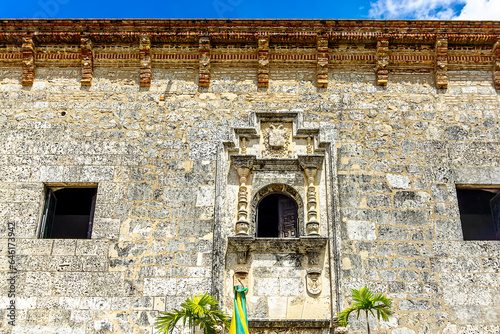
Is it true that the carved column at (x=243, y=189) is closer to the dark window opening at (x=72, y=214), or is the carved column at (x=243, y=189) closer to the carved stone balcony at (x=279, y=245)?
the carved stone balcony at (x=279, y=245)

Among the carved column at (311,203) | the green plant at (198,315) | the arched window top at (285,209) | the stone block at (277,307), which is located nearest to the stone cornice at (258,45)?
the carved column at (311,203)

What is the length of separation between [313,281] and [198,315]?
1683mm

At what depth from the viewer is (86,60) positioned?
8.47m

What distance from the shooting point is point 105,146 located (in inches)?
313

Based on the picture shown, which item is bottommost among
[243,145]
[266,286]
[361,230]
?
[266,286]

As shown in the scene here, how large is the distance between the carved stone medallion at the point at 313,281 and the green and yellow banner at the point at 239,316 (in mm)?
923

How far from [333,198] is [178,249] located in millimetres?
2288

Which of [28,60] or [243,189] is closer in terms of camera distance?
[243,189]

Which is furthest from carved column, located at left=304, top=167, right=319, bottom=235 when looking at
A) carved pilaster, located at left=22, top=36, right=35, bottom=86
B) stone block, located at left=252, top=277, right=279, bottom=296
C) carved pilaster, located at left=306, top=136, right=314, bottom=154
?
carved pilaster, located at left=22, top=36, right=35, bottom=86

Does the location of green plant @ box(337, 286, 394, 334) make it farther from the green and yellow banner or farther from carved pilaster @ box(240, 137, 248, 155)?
carved pilaster @ box(240, 137, 248, 155)

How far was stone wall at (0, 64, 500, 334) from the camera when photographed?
7016 mm

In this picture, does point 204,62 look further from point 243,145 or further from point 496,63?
point 496,63

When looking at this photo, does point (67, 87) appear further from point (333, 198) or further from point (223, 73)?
point (333, 198)

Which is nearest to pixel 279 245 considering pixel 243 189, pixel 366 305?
pixel 243 189
